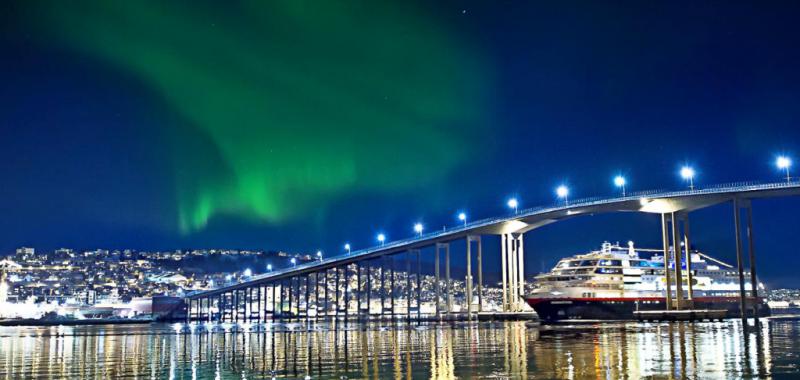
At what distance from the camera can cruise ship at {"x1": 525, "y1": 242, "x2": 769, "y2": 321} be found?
87.0 meters

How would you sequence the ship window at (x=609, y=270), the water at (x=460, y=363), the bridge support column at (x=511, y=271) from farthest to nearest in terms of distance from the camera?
1. the bridge support column at (x=511, y=271)
2. the ship window at (x=609, y=270)
3. the water at (x=460, y=363)

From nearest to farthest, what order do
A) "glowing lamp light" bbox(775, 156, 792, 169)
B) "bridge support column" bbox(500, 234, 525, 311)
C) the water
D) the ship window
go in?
1. the water
2. "glowing lamp light" bbox(775, 156, 792, 169)
3. the ship window
4. "bridge support column" bbox(500, 234, 525, 311)

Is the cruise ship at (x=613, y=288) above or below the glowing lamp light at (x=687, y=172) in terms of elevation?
below

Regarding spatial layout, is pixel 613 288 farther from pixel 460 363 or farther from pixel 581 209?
pixel 460 363

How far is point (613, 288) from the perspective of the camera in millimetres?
89688

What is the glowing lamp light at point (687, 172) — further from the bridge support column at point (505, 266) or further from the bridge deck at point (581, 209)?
the bridge support column at point (505, 266)

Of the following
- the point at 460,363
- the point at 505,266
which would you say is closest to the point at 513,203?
the point at 505,266

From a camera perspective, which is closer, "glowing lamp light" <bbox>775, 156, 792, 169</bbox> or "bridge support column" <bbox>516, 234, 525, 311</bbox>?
"glowing lamp light" <bbox>775, 156, 792, 169</bbox>

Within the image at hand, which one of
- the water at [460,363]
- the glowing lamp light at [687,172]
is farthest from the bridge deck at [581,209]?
the water at [460,363]

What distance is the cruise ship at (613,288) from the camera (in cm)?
8700

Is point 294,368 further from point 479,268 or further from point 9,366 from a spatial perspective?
point 479,268

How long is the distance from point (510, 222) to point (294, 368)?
7962 cm

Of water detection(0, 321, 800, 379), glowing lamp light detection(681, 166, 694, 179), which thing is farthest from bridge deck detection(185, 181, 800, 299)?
water detection(0, 321, 800, 379)

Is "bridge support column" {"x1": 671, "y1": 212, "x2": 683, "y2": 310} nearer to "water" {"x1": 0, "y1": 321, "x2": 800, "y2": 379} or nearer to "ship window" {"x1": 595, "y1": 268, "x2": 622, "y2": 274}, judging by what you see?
"ship window" {"x1": 595, "y1": 268, "x2": 622, "y2": 274}
